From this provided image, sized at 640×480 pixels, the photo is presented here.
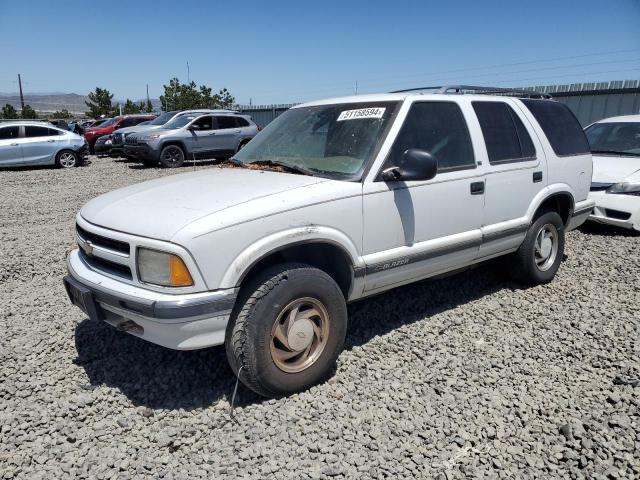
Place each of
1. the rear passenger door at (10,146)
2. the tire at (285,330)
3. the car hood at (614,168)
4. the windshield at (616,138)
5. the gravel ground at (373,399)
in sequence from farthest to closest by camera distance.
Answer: the rear passenger door at (10,146)
the windshield at (616,138)
the car hood at (614,168)
the tire at (285,330)
the gravel ground at (373,399)

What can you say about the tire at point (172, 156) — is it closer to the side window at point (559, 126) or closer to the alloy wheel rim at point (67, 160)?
the alloy wheel rim at point (67, 160)

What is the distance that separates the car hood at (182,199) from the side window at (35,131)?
13945mm

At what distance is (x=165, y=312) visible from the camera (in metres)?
2.47

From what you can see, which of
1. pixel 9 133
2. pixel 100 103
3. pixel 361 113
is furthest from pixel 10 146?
pixel 100 103

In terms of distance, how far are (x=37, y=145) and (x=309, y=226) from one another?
1501 centimetres

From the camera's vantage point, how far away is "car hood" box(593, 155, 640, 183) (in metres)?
6.79

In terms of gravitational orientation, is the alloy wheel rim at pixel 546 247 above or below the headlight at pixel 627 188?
below

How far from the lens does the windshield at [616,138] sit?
7.43 m

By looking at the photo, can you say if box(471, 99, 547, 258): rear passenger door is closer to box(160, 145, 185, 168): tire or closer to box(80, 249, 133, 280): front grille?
box(80, 249, 133, 280): front grille

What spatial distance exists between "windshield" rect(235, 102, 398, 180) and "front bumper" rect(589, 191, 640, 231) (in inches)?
183

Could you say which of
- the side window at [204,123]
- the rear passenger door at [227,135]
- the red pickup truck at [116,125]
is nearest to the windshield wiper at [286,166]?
the rear passenger door at [227,135]

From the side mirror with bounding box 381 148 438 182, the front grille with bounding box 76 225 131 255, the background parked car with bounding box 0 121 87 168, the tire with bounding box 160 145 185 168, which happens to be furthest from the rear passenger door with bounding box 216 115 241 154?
the side mirror with bounding box 381 148 438 182

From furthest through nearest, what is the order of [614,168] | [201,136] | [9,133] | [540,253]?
[201,136], [9,133], [614,168], [540,253]

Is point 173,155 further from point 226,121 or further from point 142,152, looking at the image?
point 226,121
